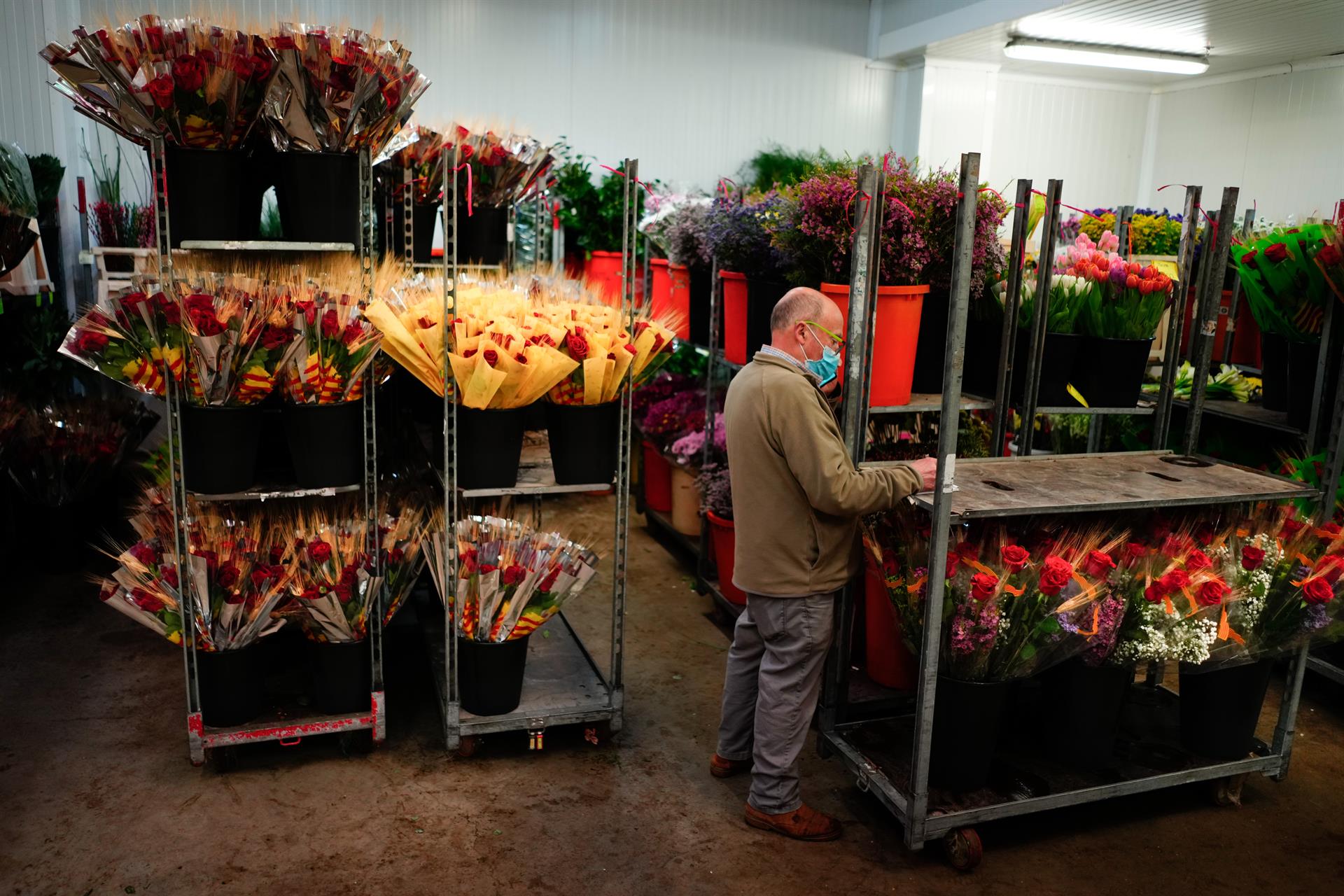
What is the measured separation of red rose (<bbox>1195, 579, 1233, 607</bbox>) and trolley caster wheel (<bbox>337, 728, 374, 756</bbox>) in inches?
97.3

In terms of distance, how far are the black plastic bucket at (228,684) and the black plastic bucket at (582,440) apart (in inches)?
42.2

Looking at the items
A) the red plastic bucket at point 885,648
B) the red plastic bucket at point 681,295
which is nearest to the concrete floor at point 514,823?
the red plastic bucket at point 885,648

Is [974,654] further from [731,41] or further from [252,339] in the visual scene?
[731,41]

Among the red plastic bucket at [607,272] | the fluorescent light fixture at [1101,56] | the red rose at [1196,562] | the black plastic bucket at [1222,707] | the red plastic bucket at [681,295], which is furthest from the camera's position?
the fluorescent light fixture at [1101,56]

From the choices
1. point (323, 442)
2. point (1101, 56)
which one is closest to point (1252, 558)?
point (323, 442)

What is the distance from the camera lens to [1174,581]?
8.86 feet

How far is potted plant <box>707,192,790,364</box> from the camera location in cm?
376

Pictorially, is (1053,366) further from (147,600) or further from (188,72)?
(147,600)

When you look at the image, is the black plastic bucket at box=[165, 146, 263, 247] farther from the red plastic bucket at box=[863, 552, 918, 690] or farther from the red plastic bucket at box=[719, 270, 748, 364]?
the red plastic bucket at box=[863, 552, 918, 690]

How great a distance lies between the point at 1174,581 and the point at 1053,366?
3.39 feet

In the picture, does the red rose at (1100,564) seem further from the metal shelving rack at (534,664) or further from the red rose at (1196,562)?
the metal shelving rack at (534,664)

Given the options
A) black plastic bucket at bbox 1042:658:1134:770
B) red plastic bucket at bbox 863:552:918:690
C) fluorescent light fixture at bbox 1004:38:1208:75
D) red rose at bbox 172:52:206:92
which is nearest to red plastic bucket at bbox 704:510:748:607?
red plastic bucket at bbox 863:552:918:690

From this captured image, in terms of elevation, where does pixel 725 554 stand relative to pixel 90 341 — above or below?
below

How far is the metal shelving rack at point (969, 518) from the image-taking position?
2494 millimetres
